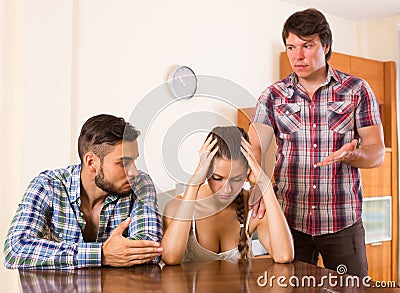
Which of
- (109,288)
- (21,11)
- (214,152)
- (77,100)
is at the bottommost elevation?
(109,288)

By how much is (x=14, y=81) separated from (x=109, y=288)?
6.75ft

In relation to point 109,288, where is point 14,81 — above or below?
above

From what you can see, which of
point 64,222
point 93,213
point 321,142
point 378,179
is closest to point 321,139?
point 321,142

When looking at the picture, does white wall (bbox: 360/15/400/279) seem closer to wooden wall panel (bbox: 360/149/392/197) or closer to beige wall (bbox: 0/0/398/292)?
wooden wall panel (bbox: 360/149/392/197)

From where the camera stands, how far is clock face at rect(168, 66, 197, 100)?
3.72 meters

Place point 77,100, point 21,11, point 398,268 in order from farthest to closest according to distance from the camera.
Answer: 1. point 398,268
2. point 77,100
3. point 21,11

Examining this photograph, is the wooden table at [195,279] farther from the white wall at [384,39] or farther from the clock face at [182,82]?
the white wall at [384,39]

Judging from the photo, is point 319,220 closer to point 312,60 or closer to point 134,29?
point 312,60

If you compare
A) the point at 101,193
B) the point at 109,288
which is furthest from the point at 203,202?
the point at 109,288

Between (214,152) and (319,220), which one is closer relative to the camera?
(214,152)

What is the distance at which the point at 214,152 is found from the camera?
181 cm

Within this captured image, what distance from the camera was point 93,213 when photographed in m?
1.97

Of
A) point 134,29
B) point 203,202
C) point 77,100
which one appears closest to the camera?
point 203,202
